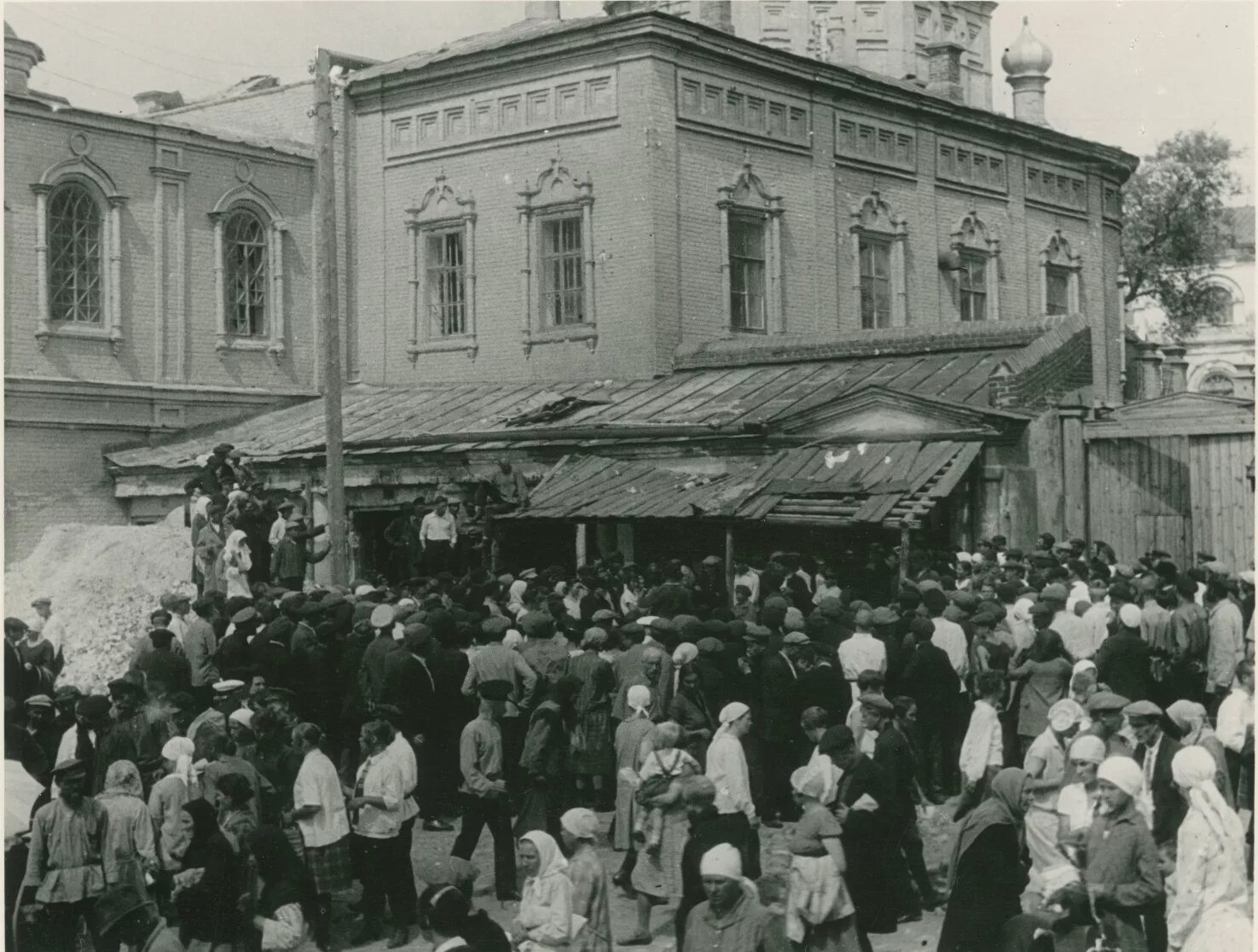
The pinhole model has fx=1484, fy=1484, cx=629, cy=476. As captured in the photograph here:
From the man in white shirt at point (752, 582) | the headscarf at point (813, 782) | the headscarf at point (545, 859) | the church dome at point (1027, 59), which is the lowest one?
the headscarf at point (545, 859)

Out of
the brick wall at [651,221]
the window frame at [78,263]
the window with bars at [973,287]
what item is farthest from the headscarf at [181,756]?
the window with bars at [973,287]

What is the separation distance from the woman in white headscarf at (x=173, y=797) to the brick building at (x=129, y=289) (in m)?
14.4

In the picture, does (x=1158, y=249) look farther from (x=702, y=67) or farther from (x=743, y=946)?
(x=743, y=946)

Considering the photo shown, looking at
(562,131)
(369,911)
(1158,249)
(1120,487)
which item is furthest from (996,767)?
(1158,249)

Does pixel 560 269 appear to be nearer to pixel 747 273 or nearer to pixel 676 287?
pixel 676 287

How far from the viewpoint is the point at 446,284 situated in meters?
26.8

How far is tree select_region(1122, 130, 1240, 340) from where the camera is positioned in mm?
41562

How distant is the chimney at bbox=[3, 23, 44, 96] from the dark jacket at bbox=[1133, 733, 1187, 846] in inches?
805

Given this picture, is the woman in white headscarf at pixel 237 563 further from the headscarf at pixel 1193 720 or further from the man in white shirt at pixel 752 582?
the headscarf at pixel 1193 720

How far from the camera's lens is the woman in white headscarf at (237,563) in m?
18.1

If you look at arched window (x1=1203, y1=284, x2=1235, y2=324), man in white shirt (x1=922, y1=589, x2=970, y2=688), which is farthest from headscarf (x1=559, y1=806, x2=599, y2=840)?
arched window (x1=1203, y1=284, x2=1235, y2=324)

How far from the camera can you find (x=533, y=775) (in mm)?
10219

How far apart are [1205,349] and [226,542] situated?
38265mm

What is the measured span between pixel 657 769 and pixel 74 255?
1829 centimetres
